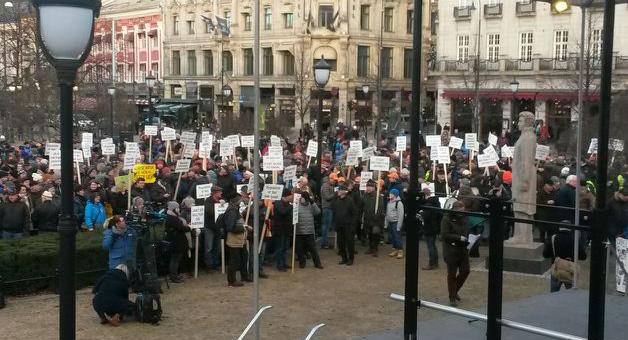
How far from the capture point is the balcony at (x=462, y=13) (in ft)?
176

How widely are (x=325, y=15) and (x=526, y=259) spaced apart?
52.4m

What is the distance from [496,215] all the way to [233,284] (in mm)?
10051

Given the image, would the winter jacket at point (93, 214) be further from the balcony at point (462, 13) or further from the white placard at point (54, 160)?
the balcony at point (462, 13)

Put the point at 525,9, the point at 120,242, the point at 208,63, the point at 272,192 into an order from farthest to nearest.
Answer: the point at 208,63 < the point at 525,9 < the point at 272,192 < the point at 120,242

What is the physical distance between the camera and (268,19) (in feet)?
225

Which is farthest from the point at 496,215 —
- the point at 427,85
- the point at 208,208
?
the point at 427,85

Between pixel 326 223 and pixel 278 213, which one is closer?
pixel 278 213

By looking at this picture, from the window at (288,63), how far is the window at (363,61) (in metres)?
5.99

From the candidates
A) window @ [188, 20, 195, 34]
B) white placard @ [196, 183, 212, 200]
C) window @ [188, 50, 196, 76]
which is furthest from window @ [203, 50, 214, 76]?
white placard @ [196, 183, 212, 200]

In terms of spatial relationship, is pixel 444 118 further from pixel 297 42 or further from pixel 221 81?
pixel 221 81

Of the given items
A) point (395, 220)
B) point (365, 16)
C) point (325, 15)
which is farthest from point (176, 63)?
point (395, 220)

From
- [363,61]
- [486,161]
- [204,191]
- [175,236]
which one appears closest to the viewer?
[175,236]

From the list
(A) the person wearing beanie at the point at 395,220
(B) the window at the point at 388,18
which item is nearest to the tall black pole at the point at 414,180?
(A) the person wearing beanie at the point at 395,220

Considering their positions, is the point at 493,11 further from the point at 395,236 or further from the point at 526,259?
the point at 526,259
